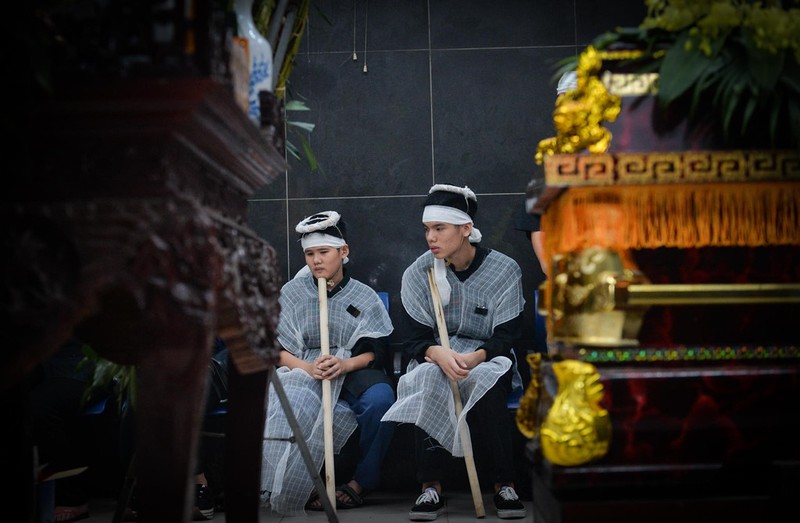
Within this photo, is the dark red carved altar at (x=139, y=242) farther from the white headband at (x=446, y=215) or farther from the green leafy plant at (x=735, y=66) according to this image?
the white headband at (x=446, y=215)

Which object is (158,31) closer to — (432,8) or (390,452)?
(390,452)

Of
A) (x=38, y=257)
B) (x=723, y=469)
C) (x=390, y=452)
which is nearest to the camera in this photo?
(x=38, y=257)

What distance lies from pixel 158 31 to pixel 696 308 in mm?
1352

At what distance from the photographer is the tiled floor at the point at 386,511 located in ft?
12.6

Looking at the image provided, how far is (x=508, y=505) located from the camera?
12.6 ft

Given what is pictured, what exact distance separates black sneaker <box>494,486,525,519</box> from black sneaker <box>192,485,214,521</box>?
1319mm

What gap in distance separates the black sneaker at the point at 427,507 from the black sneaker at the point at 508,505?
27 cm

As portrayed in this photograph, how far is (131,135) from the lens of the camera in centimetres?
131

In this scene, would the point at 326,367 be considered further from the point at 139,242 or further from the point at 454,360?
the point at 139,242

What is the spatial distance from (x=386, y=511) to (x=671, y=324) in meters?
2.38

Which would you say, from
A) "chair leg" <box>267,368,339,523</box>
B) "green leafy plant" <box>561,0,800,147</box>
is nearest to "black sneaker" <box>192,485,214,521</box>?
"chair leg" <box>267,368,339,523</box>

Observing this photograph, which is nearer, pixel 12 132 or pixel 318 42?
pixel 12 132

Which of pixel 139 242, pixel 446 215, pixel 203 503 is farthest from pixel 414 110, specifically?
pixel 139 242

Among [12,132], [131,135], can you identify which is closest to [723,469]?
[131,135]
